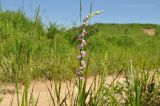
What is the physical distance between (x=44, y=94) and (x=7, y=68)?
1.34 m

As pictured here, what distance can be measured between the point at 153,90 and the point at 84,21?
2096 millimetres

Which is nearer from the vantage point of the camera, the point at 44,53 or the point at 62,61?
the point at 62,61

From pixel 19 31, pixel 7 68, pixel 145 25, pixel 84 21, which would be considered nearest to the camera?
pixel 84 21

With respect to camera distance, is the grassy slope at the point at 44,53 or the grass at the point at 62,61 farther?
the grassy slope at the point at 44,53

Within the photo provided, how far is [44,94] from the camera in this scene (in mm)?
5953

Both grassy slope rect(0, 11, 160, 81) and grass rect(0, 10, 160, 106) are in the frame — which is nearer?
grass rect(0, 10, 160, 106)

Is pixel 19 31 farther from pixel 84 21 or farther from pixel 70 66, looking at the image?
pixel 84 21

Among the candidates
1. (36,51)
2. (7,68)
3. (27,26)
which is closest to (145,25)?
(27,26)

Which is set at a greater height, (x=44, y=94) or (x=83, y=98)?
(x=83, y=98)

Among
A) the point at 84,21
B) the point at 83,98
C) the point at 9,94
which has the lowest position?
the point at 9,94

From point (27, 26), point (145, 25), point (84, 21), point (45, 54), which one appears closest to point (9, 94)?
point (45, 54)

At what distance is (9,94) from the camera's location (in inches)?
236

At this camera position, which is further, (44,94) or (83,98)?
(44,94)

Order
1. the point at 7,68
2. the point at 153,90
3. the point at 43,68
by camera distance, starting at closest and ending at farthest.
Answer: the point at 153,90 → the point at 7,68 → the point at 43,68
